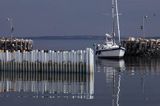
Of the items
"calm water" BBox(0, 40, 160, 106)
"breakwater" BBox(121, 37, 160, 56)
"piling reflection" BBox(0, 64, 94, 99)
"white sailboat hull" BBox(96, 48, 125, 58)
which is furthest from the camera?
"breakwater" BBox(121, 37, 160, 56)

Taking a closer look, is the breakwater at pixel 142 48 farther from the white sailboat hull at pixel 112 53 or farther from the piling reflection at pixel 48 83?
the piling reflection at pixel 48 83

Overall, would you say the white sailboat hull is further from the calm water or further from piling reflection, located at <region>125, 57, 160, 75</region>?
the calm water

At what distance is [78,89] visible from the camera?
3984 centimetres

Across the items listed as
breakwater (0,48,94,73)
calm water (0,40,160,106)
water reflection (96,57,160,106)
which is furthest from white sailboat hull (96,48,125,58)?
breakwater (0,48,94,73)

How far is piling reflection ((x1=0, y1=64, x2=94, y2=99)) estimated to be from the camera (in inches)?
1479

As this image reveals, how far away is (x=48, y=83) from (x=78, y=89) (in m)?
4.19

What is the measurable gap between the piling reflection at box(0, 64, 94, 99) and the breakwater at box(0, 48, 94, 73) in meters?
0.27

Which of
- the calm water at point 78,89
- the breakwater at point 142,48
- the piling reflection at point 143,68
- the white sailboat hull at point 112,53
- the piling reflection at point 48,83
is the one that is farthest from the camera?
the breakwater at point 142,48

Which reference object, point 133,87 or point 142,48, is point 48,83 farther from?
point 142,48

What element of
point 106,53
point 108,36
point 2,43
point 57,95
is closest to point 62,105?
point 57,95

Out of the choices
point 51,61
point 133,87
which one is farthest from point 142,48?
point 133,87

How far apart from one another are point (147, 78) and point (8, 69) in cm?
1223

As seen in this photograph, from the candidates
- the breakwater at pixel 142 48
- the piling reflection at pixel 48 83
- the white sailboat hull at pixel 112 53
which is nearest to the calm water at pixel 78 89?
the piling reflection at pixel 48 83

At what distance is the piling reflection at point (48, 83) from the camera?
37562 millimetres
